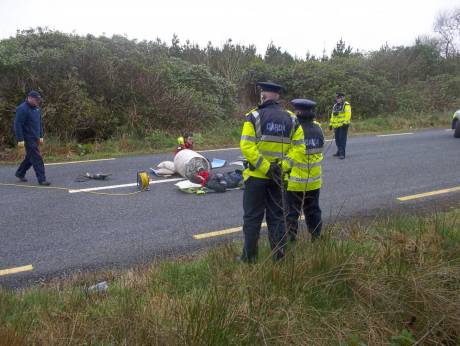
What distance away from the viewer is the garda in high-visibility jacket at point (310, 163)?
16.9 ft

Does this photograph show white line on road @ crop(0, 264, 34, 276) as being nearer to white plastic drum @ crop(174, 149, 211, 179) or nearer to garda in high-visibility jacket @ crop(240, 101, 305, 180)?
garda in high-visibility jacket @ crop(240, 101, 305, 180)

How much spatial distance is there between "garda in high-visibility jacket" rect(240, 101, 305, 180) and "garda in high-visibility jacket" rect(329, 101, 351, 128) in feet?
24.0

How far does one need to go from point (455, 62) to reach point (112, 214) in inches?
1204

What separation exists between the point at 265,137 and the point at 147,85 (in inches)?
441

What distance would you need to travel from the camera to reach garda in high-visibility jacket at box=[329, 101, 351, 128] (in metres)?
11.5

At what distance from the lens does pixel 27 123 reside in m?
8.38

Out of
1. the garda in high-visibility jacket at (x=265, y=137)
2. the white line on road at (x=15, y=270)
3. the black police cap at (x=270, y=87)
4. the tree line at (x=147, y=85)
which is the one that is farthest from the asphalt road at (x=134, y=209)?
the tree line at (x=147, y=85)

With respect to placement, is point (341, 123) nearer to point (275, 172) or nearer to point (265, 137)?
point (265, 137)

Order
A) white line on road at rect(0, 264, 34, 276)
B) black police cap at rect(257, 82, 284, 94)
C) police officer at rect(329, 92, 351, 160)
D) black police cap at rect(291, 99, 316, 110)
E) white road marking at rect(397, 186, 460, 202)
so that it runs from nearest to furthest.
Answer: black police cap at rect(257, 82, 284, 94) → white line on road at rect(0, 264, 34, 276) → black police cap at rect(291, 99, 316, 110) → white road marking at rect(397, 186, 460, 202) → police officer at rect(329, 92, 351, 160)

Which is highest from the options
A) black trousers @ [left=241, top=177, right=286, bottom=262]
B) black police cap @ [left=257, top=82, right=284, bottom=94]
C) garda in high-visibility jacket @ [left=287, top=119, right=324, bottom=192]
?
black police cap @ [left=257, top=82, right=284, bottom=94]

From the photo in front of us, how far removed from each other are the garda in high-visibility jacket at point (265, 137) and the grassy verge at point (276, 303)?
3.06ft

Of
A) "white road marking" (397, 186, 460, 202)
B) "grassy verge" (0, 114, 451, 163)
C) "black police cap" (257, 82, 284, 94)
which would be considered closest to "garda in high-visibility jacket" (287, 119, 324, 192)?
"black police cap" (257, 82, 284, 94)

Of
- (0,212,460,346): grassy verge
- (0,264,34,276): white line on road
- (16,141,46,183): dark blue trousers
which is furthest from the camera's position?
(16,141,46,183): dark blue trousers

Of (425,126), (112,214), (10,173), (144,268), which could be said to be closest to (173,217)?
(112,214)
